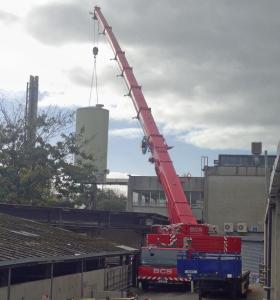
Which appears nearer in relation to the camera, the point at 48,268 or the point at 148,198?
the point at 48,268

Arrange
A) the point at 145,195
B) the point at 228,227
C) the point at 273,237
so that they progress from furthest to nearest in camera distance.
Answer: the point at 145,195, the point at 228,227, the point at 273,237

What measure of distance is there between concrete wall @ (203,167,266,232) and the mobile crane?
19.2m

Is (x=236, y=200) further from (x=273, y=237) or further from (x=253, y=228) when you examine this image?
(x=273, y=237)

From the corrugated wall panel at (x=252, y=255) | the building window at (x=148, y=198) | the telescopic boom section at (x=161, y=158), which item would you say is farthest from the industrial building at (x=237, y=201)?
the telescopic boom section at (x=161, y=158)

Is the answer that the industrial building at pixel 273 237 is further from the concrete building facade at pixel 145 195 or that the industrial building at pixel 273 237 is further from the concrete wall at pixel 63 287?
the concrete building facade at pixel 145 195

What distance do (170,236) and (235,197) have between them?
79.1 feet

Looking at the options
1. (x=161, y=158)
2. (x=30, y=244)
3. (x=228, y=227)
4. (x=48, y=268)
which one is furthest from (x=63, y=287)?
(x=228, y=227)

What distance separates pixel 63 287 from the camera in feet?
71.3

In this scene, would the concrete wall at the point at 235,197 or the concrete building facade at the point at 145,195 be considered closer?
the concrete wall at the point at 235,197

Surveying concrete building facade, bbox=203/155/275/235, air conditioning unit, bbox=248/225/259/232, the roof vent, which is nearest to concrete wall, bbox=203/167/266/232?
concrete building facade, bbox=203/155/275/235

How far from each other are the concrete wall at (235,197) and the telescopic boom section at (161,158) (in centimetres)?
1744

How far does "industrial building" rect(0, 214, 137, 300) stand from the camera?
17889 mm

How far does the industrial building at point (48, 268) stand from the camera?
58.7ft

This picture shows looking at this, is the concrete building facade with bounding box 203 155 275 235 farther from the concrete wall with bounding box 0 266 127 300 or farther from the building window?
the concrete wall with bounding box 0 266 127 300
